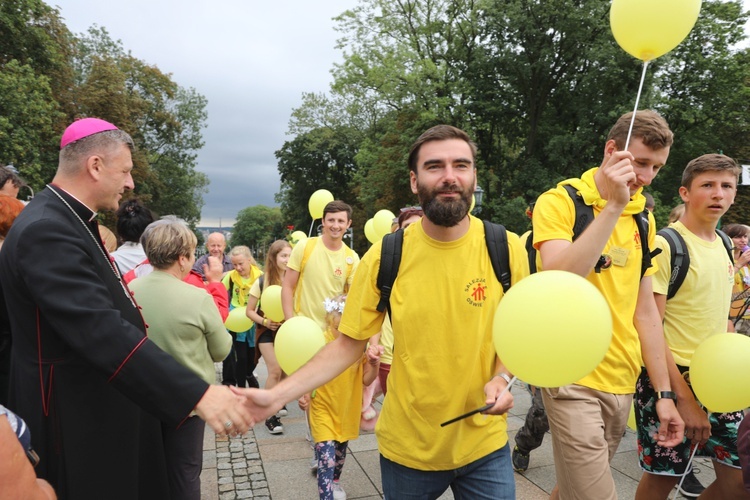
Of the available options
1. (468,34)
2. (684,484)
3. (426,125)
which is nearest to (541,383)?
(684,484)

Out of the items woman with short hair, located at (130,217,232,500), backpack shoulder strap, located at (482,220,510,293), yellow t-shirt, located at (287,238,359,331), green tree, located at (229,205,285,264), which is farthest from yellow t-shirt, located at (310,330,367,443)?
green tree, located at (229,205,285,264)

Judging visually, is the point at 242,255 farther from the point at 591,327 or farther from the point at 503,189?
the point at 503,189

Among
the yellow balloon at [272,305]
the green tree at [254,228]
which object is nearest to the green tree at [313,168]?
the yellow balloon at [272,305]

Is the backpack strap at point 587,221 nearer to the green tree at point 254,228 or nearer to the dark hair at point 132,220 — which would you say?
the dark hair at point 132,220

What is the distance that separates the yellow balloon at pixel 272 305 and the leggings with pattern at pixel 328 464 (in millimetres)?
1749

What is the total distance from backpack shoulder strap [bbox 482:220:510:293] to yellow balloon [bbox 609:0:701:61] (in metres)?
1.16

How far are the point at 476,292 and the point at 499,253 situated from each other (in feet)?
0.67

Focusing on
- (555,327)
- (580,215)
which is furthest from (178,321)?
(580,215)

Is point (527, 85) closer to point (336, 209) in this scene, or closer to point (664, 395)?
point (336, 209)

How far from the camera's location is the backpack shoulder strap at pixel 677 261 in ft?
9.78

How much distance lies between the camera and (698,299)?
120 inches

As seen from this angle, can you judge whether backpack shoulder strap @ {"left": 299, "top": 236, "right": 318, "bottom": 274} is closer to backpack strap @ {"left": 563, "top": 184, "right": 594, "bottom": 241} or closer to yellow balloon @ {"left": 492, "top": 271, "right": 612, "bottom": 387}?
backpack strap @ {"left": 563, "top": 184, "right": 594, "bottom": 241}

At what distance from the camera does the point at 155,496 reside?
2.49 meters

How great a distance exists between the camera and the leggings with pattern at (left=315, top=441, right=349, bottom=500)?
3477 mm
